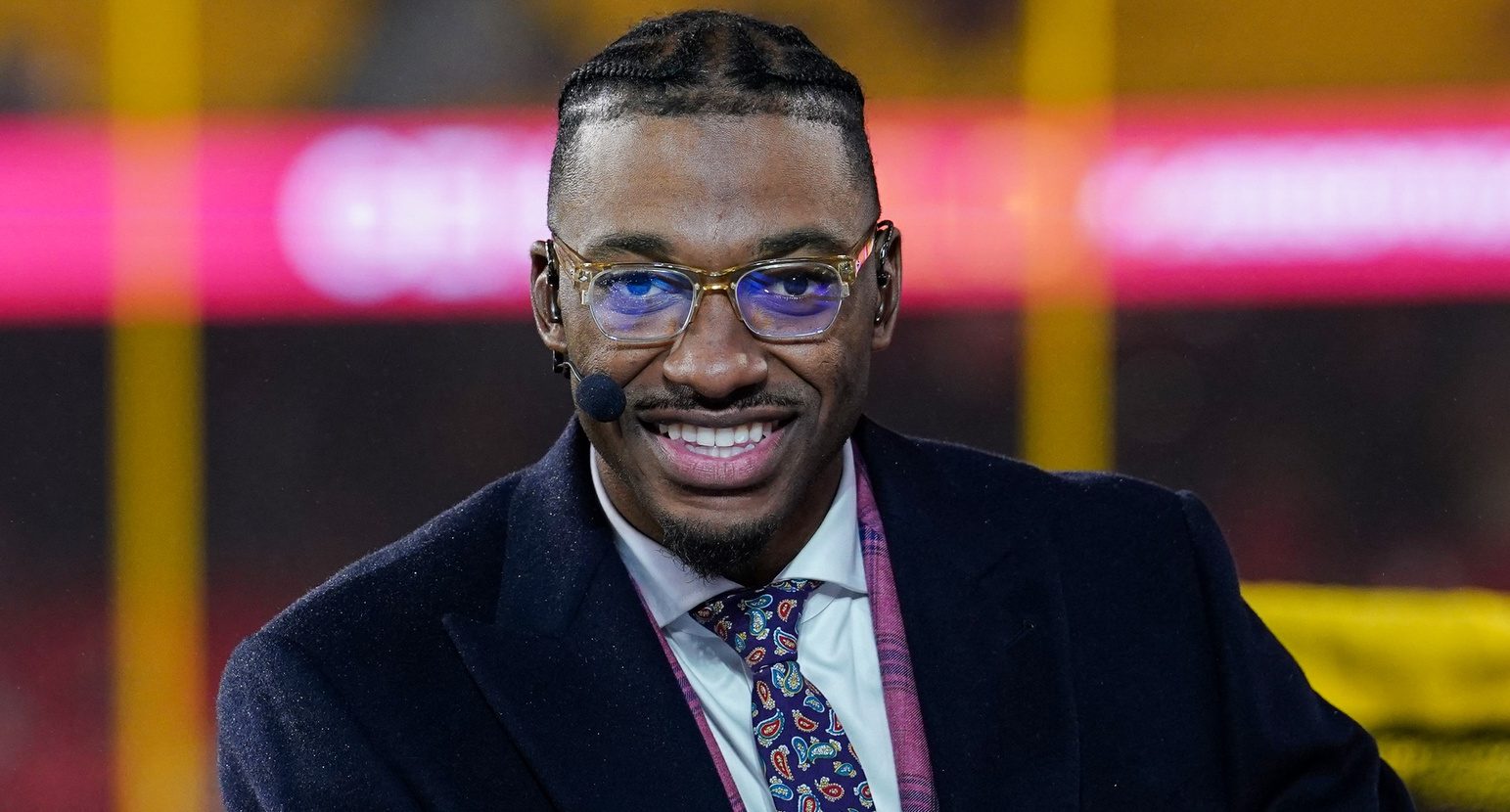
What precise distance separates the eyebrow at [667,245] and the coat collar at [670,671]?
0.35 meters

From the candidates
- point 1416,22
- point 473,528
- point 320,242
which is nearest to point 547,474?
point 473,528

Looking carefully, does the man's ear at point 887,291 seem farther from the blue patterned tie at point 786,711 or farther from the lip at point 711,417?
the blue patterned tie at point 786,711

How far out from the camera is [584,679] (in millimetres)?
2166

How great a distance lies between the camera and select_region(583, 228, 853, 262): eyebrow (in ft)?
6.80

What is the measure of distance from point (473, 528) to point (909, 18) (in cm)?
334

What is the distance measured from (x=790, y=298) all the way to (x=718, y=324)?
9 centimetres

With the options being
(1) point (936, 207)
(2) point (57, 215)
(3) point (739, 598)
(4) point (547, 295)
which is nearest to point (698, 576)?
(3) point (739, 598)

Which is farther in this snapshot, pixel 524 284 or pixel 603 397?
pixel 524 284

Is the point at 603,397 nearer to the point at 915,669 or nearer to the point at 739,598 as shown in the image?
the point at 739,598

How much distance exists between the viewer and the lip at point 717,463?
2121 mm

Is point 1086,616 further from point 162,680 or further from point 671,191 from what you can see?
point 162,680

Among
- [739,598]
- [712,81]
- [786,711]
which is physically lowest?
[786,711]

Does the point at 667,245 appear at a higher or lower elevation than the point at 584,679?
higher

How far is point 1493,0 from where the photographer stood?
5.29 meters
